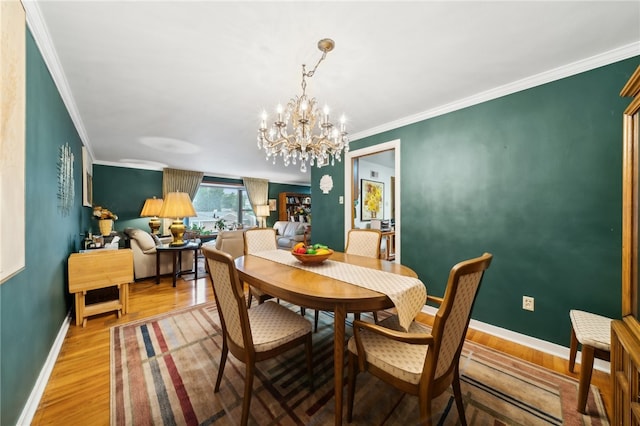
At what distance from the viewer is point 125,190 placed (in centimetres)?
544

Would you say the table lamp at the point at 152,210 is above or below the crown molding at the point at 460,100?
below

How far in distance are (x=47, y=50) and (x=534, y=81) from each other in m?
3.61

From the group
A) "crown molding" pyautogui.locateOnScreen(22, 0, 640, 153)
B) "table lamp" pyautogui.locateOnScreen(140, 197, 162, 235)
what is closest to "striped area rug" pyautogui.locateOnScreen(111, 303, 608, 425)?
"crown molding" pyautogui.locateOnScreen(22, 0, 640, 153)

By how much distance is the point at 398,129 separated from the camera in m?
2.93

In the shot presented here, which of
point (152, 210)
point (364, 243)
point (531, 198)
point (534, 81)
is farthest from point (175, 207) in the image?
point (534, 81)

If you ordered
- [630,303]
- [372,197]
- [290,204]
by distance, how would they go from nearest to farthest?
1. [630,303]
2. [372,197]
3. [290,204]

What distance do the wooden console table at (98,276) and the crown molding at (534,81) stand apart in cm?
349

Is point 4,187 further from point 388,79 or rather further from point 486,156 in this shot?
point 486,156

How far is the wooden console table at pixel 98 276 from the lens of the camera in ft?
7.53

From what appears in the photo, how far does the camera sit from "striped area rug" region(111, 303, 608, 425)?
1313mm

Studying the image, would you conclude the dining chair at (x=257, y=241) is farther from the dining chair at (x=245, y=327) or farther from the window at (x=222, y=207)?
the window at (x=222, y=207)

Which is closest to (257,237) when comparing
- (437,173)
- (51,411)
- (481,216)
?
(51,411)

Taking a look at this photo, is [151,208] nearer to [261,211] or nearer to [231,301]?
[261,211]

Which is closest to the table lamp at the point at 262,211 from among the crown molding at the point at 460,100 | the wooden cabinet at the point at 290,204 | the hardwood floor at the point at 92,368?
the wooden cabinet at the point at 290,204
